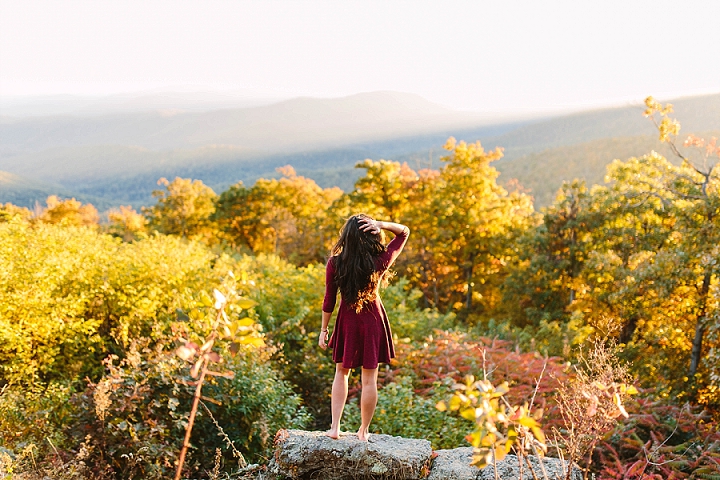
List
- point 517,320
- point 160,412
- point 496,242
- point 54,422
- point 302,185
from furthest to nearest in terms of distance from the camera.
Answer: point 302,185 → point 496,242 → point 517,320 → point 54,422 → point 160,412

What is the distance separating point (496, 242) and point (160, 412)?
1710 centimetres

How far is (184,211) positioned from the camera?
33906 mm

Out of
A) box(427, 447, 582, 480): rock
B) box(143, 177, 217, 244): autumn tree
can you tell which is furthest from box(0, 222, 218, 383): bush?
box(143, 177, 217, 244): autumn tree

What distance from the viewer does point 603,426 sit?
1.93 metres

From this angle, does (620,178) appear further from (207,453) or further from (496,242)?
(207,453)

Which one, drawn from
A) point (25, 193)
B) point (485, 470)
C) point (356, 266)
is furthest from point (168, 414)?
point (25, 193)

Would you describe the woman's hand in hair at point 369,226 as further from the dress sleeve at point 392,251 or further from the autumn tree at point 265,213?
the autumn tree at point 265,213

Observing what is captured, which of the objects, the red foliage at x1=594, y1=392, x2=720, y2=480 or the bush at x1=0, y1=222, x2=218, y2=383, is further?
the bush at x1=0, y1=222, x2=218, y2=383

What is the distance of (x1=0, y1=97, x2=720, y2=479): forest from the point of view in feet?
10.4

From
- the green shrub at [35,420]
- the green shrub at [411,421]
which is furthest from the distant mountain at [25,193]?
the green shrub at [411,421]

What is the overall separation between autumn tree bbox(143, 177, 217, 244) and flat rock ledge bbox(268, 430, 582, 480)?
96.7 ft

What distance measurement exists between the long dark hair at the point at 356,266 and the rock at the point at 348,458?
111 cm

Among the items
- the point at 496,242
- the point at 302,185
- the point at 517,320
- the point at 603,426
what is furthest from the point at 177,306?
the point at 302,185

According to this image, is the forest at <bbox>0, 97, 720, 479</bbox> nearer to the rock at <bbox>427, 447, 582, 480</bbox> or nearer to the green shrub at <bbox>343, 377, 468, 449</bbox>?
the green shrub at <bbox>343, 377, 468, 449</bbox>
